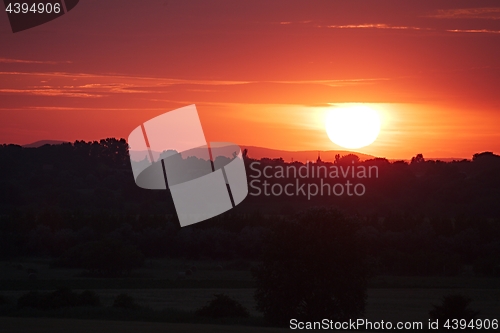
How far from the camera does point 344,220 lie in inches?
1300

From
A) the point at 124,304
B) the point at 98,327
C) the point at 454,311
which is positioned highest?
the point at 98,327

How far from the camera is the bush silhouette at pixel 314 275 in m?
31.4

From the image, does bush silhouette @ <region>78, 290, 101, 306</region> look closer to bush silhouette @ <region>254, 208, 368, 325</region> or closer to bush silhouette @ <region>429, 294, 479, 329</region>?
bush silhouette @ <region>254, 208, 368, 325</region>

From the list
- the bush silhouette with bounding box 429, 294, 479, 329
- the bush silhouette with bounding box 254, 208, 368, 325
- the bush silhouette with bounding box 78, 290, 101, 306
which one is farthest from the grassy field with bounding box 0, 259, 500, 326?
the bush silhouette with bounding box 429, 294, 479, 329

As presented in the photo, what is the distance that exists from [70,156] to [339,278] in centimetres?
12103

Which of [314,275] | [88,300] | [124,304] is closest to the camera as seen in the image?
[314,275]

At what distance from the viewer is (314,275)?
104 feet

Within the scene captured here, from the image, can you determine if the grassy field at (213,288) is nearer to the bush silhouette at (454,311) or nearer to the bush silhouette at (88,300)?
the bush silhouette at (88,300)

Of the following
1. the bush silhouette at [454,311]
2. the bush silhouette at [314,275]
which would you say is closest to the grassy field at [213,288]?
the bush silhouette at [314,275]

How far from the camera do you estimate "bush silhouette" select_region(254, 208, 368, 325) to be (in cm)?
3138

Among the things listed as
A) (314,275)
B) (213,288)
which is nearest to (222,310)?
(314,275)

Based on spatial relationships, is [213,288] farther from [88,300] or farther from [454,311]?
[454,311]

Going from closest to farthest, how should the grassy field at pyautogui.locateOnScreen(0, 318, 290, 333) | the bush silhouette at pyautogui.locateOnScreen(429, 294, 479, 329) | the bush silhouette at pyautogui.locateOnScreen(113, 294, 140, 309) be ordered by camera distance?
the grassy field at pyautogui.locateOnScreen(0, 318, 290, 333)
the bush silhouette at pyautogui.locateOnScreen(429, 294, 479, 329)
the bush silhouette at pyautogui.locateOnScreen(113, 294, 140, 309)

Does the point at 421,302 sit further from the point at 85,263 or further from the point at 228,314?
the point at 85,263
